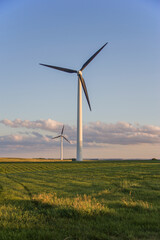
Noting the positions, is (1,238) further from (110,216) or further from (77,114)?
(77,114)

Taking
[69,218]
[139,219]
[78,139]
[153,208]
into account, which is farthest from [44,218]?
[78,139]

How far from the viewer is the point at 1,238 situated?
29.0ft

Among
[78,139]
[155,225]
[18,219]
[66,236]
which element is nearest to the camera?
[66,236]

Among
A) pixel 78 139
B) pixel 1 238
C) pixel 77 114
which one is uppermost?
pixel 77 114

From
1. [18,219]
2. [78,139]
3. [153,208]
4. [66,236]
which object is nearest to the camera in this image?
[66,236]

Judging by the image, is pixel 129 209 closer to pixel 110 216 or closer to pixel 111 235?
pixel 110 216

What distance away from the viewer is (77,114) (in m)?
78.2

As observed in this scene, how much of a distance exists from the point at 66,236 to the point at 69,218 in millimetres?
2233

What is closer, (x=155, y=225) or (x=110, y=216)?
(x=155, y=225)

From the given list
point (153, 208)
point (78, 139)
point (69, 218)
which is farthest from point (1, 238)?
point (78, 139)

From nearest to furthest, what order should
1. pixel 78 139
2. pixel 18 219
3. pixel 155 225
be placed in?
pixel 155 225 < pixel 18 219 < pixel 78 139

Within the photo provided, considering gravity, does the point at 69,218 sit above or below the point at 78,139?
below

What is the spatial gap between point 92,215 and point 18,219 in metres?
3.36

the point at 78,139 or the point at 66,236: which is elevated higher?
the point at 78,139
